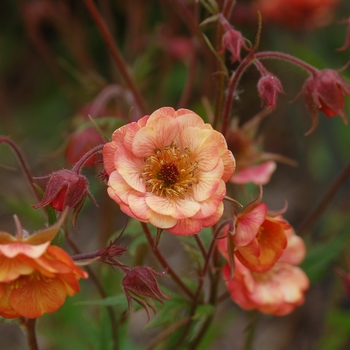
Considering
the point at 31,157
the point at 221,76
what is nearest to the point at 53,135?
the point at 31,157

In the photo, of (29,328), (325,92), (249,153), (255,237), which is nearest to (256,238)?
(255,237)

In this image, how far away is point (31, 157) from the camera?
11.1 feet

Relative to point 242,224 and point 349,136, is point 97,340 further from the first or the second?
point 349,136

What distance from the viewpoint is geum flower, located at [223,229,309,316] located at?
1.28m

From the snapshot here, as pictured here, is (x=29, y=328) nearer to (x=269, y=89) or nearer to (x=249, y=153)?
(x=269, y=89)

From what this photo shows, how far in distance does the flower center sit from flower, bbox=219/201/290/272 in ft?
0.42

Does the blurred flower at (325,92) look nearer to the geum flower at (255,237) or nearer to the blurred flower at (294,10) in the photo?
the geum flower at (255,237)

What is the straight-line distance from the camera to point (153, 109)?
2.25 meters

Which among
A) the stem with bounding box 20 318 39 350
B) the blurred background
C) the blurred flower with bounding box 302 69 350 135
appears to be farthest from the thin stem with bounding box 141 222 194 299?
the blurred flower with bounding box 302 69 350 135

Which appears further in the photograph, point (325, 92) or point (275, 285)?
point (275, 285)

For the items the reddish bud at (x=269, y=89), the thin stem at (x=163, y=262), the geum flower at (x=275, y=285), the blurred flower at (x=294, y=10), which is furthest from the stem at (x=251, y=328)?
the blurred flower at (x=294, y=10)

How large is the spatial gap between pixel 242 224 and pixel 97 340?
673 millimetres

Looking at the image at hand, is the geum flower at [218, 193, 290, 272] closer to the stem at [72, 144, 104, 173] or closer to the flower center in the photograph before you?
Answer: the flower center

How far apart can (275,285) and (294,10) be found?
166cm
